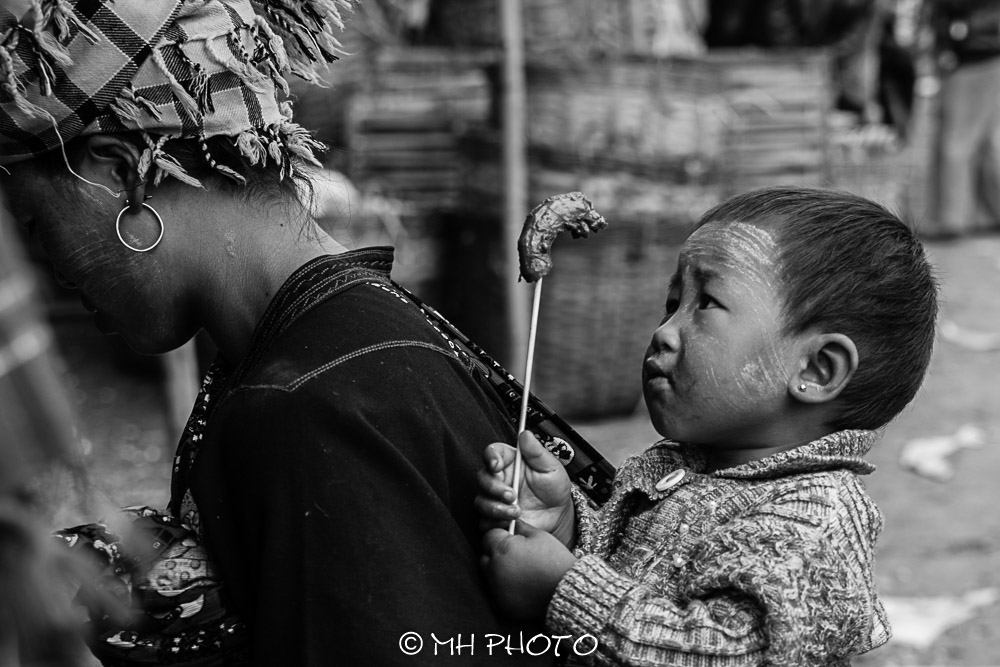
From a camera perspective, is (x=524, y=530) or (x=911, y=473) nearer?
(x=524, y=530)

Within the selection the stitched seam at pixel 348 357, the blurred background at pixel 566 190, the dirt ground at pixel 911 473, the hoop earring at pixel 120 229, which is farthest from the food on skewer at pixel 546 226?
the blurred background at pixel 566 190

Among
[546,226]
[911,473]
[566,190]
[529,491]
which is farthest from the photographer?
[911,473]

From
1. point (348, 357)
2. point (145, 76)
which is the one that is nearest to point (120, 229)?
point (145, 76)

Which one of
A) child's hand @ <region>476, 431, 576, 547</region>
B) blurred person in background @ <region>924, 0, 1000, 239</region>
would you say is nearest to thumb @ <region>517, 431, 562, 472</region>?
child's hand @ <region>476, 431, 576, 547</region>

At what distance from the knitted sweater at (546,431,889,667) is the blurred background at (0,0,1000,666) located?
2.84 metres

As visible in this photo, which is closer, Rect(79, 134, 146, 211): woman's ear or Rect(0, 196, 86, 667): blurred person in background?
Rect(0, 196, 86, 667): blurred person in background

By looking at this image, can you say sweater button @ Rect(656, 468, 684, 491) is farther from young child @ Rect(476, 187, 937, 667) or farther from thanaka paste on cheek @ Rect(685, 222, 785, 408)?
thanaka paste on cheek @ Rect(685, 222, 785, 408)

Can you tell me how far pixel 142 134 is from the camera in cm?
167

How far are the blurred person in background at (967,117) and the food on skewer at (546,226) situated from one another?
835 centimetres

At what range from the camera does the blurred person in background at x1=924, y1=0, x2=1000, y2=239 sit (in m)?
9.29

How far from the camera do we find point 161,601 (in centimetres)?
159

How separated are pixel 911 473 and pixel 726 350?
4.22 metres

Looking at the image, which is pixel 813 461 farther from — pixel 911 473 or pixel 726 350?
pixel 911 473

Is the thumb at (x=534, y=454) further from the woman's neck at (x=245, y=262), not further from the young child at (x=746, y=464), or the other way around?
the woman's neck at (x=245, y=262)
